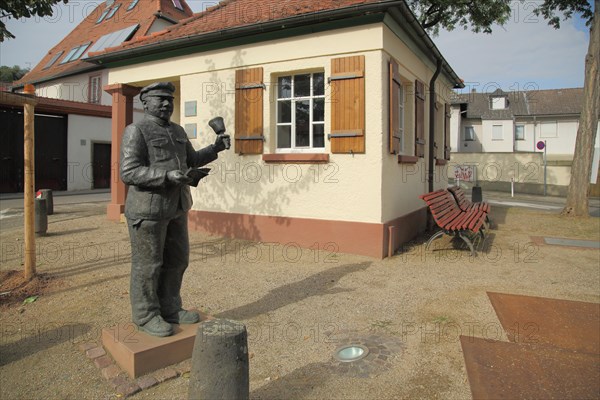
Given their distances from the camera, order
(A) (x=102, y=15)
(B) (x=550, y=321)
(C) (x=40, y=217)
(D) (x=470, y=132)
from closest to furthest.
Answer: (B) (x=550, y=321)
(C) (x=40, y=217)
(A) (x=102, y=15)
(D) (x=470, y=132)

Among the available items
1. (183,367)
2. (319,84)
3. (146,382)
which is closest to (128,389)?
(146,382)

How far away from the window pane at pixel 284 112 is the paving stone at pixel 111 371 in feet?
18.7

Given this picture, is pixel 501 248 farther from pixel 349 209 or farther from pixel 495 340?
pixel 495 340

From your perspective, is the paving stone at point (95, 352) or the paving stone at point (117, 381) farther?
the paving stone at point (95, 352)

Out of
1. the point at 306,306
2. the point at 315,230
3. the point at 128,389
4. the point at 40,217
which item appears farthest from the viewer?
the point at 40,217

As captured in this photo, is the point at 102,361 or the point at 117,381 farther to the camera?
the point at 102,361

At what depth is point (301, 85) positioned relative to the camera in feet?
26.2

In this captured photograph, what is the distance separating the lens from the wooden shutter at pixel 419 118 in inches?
360

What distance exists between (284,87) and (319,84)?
2.32 feet

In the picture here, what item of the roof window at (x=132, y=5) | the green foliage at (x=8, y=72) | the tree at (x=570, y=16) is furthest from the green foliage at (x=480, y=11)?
the green foliage at (x=8, y=72)

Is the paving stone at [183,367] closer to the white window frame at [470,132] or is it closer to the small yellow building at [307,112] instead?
the small yellow building at [307,112]

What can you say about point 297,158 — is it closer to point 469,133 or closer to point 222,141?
point 222,141

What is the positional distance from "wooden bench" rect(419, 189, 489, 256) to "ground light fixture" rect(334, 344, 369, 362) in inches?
151

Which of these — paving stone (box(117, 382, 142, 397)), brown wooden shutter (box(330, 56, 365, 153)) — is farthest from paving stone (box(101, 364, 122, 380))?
brown wooden shutter (box(330, 56, 365, 153))
